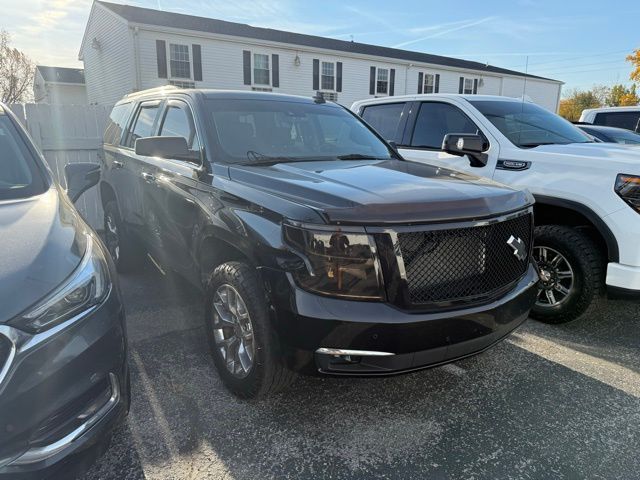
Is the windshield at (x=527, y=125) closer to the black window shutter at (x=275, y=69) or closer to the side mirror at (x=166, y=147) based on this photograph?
the side mirror at (x=166, y=147)

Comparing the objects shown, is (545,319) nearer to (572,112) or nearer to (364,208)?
(364,208)

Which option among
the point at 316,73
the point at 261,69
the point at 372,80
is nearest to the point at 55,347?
the point at 261,69

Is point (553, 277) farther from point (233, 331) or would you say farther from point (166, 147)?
point (166, 147)

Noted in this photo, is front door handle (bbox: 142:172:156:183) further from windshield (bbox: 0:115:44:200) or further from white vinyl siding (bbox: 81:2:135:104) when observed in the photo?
white vinyl siding (bbox: 81:2:135:104)

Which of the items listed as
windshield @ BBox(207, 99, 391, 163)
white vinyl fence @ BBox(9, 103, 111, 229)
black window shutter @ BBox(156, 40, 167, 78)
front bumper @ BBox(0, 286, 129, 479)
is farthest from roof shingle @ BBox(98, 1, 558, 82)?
front bumper @ BBox(0, 286, 129, 479)

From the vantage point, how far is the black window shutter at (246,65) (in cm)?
2277

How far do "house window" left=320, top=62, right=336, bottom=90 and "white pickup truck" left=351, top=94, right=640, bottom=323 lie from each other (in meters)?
21.4

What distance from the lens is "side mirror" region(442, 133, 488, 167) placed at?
418 cm

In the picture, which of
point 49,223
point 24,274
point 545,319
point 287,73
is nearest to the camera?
point 24,274

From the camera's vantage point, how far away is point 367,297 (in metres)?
2.15

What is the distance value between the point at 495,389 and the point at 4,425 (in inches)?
103

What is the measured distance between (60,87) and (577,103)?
41.1m

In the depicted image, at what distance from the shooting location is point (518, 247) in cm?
268

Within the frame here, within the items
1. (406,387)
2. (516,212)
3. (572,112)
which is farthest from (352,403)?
(572,112)
